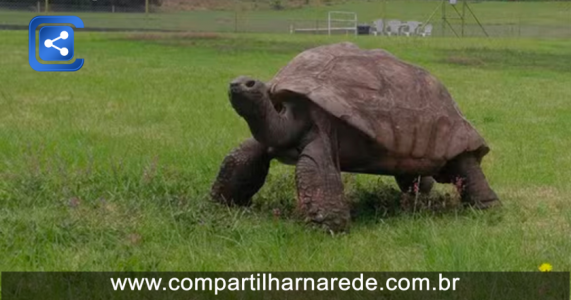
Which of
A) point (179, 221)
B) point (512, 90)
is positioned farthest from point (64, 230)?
point (512, 90)

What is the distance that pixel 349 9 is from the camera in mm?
54406

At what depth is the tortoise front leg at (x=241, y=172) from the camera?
5637 millimetres

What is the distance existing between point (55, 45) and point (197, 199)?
1190 centimetres

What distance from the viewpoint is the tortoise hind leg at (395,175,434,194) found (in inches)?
237

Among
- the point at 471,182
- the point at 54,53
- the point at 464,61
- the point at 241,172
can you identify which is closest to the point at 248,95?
the point at 241,172

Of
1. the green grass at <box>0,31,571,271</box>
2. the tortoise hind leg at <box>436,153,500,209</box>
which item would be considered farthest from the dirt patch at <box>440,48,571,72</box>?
the tortoise hind leg at <box>436,153,500,209</box>

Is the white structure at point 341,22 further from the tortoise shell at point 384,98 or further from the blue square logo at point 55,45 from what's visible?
the tortoise shell at point 384,98

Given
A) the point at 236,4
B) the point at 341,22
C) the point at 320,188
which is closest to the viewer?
the point at 320,188

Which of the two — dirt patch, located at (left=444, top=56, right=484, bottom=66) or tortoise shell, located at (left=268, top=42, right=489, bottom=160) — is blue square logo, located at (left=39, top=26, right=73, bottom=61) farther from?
tortoise shell, located at (left=268, top=42, right=489, bottom=160)

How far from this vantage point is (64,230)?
471 cm

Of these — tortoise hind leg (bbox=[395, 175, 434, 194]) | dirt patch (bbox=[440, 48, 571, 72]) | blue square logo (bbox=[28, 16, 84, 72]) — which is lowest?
dirt patch (bbox=[440, 48, 571, 72])

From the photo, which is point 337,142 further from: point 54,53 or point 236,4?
point 236,4

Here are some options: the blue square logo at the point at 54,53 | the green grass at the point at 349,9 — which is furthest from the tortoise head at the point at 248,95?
the green grass at the point at 349,9

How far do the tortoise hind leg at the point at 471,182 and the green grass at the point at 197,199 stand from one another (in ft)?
0.45
